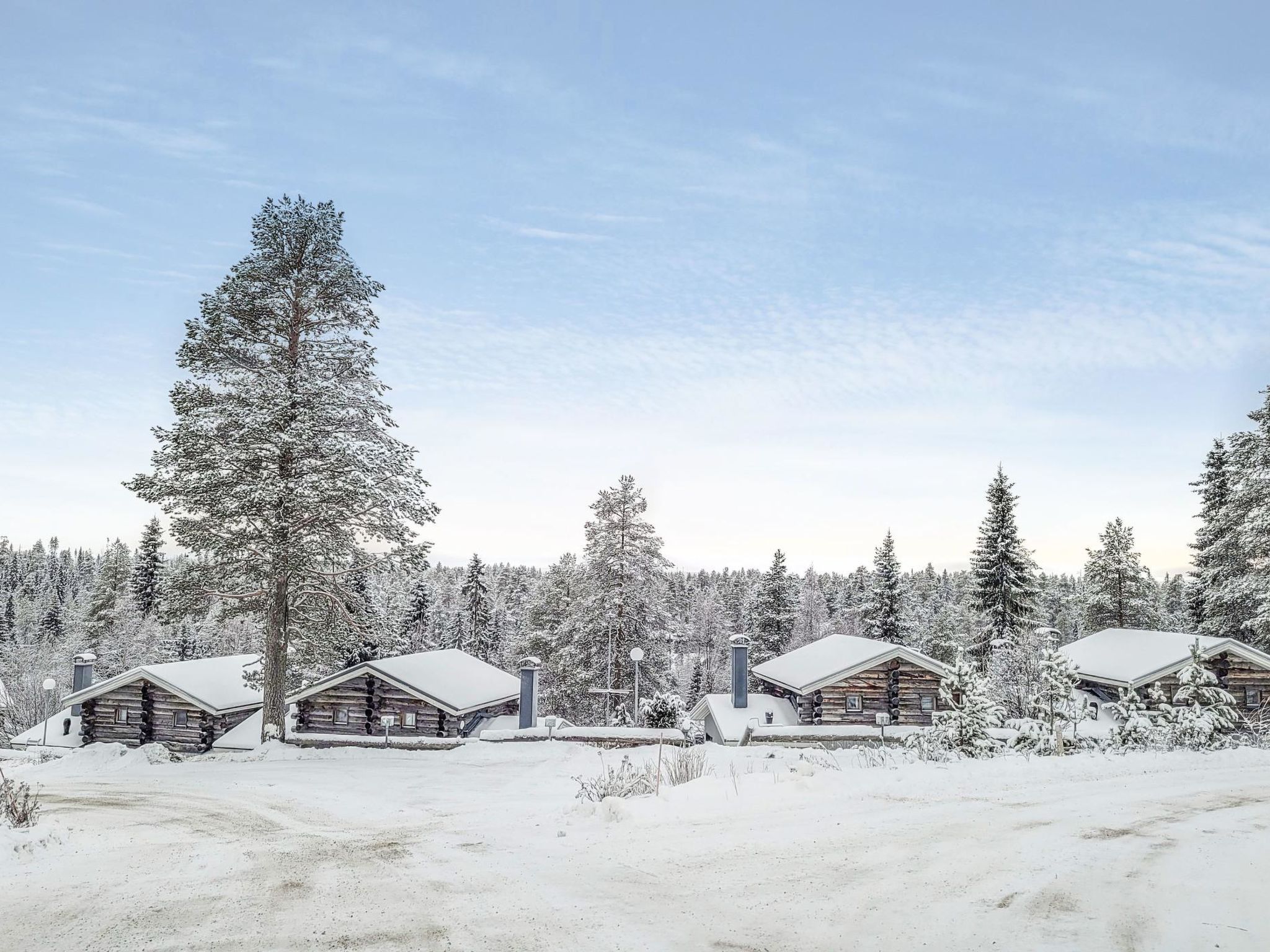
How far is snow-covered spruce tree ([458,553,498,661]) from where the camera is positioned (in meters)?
60.2

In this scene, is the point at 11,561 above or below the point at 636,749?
above

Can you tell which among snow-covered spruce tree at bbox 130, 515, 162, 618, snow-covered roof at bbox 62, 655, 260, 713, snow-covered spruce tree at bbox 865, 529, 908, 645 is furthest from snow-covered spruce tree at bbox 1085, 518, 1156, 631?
snow-covered spruce tree at bbox 130, 515, 162, 618

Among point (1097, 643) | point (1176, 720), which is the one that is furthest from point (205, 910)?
point (1097, 643)

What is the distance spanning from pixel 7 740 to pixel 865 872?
141 ft

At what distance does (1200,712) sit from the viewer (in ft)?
52.0

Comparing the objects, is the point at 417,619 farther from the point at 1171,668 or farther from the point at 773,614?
the point at 1171,668

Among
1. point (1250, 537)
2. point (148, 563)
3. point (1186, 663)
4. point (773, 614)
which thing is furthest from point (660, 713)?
point (148, 563)

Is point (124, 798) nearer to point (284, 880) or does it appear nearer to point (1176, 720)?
point (284, 880)

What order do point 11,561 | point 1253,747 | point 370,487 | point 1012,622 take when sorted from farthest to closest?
point 11,561, point 1012,622, point 370,487, point 1253,747

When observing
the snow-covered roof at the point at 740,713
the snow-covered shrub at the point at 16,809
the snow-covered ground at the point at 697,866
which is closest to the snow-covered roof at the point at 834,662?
the snow-covered roof at the point at 740,713

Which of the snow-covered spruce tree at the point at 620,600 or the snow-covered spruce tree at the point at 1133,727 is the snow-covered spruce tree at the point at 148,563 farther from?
the snow-covered spruce tree at the point at 1133,727

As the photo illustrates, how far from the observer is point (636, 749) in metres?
21.0

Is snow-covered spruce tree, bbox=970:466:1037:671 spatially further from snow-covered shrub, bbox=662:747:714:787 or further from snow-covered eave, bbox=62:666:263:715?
snow-covered eave, bbox=62:666:263:715

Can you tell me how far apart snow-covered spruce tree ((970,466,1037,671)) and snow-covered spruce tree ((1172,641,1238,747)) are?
23.4 metres
